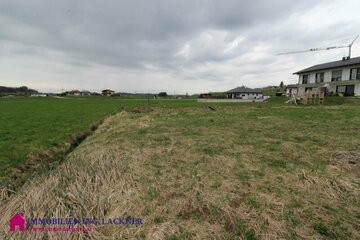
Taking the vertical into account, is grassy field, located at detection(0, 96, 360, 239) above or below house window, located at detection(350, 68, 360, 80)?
below

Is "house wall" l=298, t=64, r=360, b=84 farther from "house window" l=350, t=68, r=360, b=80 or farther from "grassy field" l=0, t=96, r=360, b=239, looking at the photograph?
"grassy field" l=0, t=96, r=360, b=239

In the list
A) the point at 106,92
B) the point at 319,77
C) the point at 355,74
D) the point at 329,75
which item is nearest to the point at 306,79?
the point at 319,77

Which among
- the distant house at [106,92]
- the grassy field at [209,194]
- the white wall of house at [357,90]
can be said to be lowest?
the grassy field at [209,194]

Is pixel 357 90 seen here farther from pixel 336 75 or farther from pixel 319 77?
pixel 319 77

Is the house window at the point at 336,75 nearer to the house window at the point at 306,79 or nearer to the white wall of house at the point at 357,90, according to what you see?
the white wall of house at the point at 357,90

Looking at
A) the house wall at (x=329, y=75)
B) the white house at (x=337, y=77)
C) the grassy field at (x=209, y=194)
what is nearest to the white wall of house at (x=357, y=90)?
the white house at (x=337, y=77)

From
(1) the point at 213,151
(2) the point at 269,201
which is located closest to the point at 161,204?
(2) the point at 269,201

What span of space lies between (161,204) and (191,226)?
0.76 metres

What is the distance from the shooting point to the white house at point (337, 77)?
97.1 feet

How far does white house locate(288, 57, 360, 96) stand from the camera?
29.6 meters

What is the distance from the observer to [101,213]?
3.06 meters

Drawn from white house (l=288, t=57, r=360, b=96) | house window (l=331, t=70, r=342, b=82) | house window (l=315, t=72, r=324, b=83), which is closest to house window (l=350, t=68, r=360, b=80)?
white house (l=288, t=57, r=360, b=96)

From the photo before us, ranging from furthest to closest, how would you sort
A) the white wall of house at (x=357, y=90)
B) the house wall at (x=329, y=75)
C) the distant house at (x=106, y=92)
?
1. the distant house at (x=106, y=92)
2. the house wall at (x=329, y=75)
3. the white wall of house at (x=357, y=90)

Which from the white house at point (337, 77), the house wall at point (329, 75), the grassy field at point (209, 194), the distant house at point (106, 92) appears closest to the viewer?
the grassy field at point (209, 194)
